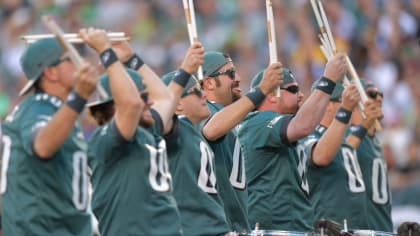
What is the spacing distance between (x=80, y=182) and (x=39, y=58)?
81 centimetres

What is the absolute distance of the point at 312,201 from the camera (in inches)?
494

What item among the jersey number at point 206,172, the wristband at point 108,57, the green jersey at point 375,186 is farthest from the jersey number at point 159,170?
the green jersey at point 375,186

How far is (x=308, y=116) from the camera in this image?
36.8ft

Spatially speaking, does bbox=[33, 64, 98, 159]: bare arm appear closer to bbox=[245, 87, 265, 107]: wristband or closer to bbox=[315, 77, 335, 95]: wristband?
bbox=[245, 87, 265, 107]: wristband

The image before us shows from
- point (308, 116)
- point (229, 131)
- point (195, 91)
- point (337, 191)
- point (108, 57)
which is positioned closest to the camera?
point (108, 57)

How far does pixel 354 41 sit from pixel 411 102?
1.54 m

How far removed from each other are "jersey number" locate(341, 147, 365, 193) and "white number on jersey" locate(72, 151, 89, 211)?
4016mm

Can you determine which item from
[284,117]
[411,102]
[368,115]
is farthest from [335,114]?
[411,102]

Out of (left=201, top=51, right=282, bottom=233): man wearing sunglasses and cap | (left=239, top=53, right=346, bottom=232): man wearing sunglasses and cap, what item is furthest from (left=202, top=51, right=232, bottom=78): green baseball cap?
(left=239, top=53, right=346, bottom=232): man wearing sunglasses and cap

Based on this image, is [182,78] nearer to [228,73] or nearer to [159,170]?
[159,170]

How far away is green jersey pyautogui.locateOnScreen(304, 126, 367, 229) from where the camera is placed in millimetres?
12508

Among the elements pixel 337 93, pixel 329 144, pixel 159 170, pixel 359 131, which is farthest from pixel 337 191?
pixel 159 170

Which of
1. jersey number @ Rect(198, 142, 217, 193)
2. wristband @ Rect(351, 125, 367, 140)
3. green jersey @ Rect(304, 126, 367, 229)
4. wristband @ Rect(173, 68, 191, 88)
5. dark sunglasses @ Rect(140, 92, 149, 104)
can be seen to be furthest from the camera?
wristband @ Rect(351, 125, 367, 140)

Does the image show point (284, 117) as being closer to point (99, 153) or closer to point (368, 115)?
point (368, 115)
